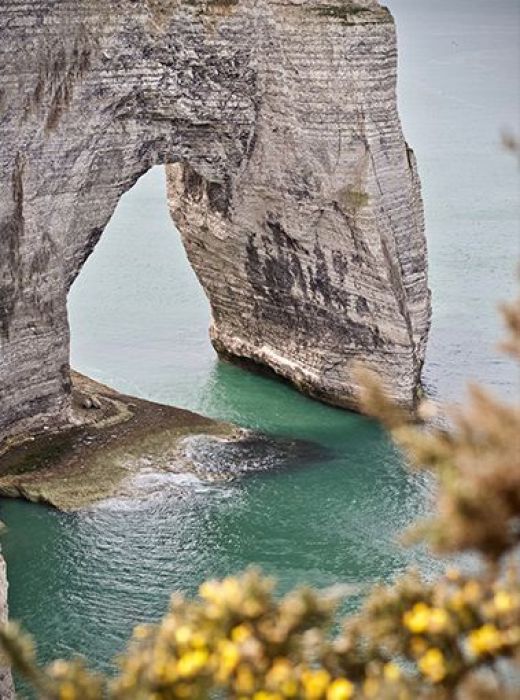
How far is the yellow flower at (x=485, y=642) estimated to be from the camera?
977 cm

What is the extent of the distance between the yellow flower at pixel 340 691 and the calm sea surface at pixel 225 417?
12.7 metres

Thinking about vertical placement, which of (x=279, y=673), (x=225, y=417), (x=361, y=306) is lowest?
(x=225, y=417)

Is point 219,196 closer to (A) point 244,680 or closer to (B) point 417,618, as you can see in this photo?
(B) point 417,618

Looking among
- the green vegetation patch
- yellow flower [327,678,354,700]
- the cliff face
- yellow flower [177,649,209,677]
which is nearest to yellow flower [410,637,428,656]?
yellow flower [327,678,354,700]

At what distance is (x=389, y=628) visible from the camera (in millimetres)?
10445

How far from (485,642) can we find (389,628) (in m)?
0.85

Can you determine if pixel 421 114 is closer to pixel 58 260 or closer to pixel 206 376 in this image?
pixel 206 376

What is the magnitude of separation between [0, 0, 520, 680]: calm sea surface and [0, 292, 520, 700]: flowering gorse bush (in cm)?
1238

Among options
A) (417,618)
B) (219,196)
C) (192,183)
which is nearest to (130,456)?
(219,196)

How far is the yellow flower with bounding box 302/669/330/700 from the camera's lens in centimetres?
976

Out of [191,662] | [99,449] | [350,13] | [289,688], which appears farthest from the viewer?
[350,13]

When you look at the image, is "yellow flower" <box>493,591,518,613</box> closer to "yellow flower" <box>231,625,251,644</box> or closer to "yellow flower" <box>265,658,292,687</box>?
"yellow flower" <box>265,658,292,687</box>

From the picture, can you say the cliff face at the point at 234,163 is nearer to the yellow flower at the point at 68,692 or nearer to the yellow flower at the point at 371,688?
the yellow flower at the point at 68,692

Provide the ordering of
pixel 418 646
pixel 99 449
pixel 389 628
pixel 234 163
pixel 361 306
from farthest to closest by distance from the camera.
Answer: pixel 361 306
pixel 234 163
pixel 99 449
pixel 389 628
pixel 418 646
